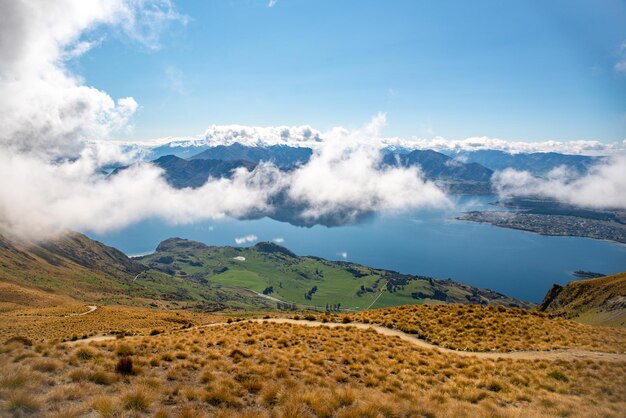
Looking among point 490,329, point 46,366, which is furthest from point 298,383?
point 490,329

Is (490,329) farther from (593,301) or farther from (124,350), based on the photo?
(593,301)

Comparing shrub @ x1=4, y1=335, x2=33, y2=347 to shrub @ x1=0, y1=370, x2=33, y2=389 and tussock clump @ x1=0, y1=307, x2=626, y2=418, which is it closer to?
tussock clump @ x1=0, y1=307, x2=626, y2=418

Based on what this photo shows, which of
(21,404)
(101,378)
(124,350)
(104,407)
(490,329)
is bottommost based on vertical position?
(490,329)

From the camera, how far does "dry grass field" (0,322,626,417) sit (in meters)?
10.5

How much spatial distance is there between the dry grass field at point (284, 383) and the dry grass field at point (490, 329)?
18.0 feet

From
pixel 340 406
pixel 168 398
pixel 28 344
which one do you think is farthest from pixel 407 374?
pixel 28 344

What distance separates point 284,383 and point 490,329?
21684mm

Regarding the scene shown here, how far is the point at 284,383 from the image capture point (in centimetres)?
1362

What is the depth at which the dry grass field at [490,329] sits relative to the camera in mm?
23938

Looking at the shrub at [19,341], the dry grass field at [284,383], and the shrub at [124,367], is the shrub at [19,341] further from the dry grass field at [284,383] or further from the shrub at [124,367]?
the shrub at [124,367]

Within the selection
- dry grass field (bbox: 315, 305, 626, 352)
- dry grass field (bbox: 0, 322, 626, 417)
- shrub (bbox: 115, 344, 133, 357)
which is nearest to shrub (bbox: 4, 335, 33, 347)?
dry grass field (bbox: 0, 322, 626, 417)

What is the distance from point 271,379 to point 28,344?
1053 cm

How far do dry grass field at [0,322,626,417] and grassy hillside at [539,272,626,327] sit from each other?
3883cm

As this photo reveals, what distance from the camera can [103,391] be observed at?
432 inches
